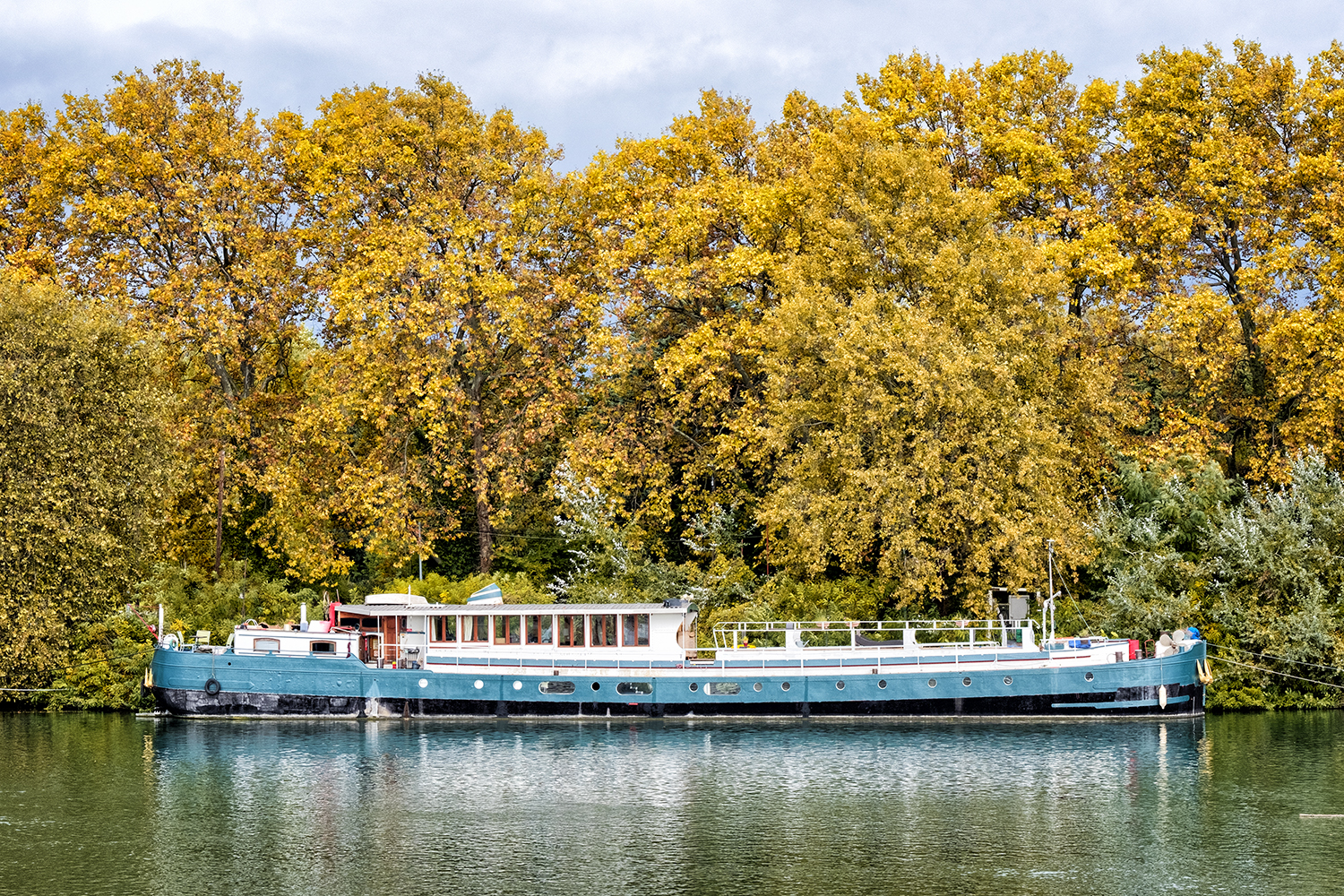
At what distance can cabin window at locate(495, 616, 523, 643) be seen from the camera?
54.4m

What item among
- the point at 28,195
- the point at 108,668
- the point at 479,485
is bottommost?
the point at 108,668

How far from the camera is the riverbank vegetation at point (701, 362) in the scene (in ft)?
182

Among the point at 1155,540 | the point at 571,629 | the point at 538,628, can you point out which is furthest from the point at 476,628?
the point at 1155,540

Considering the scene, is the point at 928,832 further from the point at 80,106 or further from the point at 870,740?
the point at 80,106

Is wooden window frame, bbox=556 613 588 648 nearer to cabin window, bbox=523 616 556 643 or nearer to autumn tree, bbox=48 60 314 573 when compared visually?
cabin window, bbox=523 616 556 643

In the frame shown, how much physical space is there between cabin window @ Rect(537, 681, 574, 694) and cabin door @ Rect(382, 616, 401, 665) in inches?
243

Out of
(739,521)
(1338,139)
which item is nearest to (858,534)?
(739,521)

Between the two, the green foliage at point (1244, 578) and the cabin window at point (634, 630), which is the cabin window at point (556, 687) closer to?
the cabin window at point (634, 630)

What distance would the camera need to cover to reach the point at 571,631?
54062 mm

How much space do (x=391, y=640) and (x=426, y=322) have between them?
15.1 m

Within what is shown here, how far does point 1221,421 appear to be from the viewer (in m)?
61.2

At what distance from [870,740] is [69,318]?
3643 centimetres

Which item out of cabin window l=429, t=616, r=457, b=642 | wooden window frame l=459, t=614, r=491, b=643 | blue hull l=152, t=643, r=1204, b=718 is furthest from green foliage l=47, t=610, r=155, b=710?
wooden window frame l=459, t=614, r=491, b=643

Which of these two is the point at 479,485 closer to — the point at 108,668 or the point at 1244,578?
the point at 108,668
